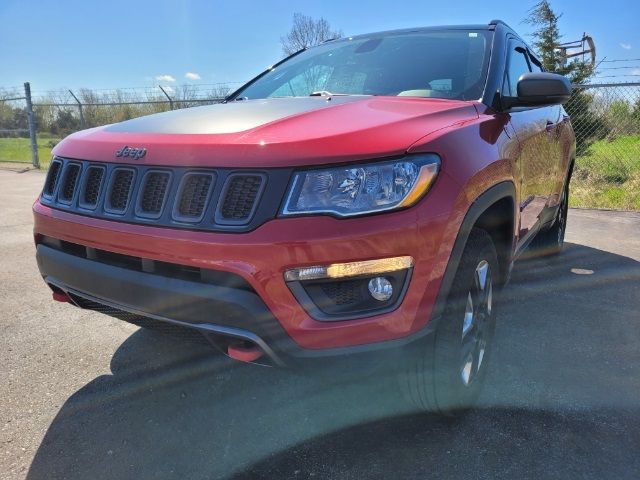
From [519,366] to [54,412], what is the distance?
2.33 metres

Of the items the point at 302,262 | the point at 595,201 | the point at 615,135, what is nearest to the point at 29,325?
the point at 302,262

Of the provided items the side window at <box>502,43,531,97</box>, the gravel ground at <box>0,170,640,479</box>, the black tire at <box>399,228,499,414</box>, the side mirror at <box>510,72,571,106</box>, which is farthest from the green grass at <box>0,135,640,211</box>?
the black tire at <box>399,228,499,414</box>

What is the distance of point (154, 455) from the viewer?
2123 millimetres

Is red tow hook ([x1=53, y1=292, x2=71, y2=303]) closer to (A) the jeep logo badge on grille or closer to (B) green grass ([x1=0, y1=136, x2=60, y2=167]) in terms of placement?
(A) the jeep logo badge on grille

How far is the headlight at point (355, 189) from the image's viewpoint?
1.72 meters

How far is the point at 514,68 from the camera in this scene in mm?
3285

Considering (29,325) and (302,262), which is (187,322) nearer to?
(302,262)

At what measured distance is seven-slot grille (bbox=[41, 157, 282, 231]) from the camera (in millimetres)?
1739

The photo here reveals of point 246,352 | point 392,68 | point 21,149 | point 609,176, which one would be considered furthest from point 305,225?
point 21,149

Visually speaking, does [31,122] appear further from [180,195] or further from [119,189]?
[180,195]

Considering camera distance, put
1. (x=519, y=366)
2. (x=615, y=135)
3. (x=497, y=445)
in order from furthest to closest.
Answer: (x=615, y=135)
(x=519, y=366)
(x=497, y=445)

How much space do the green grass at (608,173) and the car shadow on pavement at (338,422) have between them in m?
6.42

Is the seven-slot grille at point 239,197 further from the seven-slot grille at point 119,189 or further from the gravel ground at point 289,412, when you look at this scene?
the gravel ground at point 289,412

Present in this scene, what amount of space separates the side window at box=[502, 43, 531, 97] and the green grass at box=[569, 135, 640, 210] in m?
5.39
